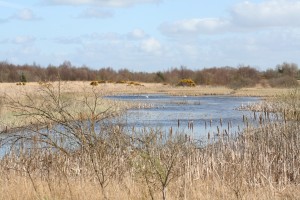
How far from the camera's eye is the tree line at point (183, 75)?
64.9 meters

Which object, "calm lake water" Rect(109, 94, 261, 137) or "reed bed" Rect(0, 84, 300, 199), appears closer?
"reed bed" Rect(0, 84, 300, 199)

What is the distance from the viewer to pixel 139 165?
7348mm

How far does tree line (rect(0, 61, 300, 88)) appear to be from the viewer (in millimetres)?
64938

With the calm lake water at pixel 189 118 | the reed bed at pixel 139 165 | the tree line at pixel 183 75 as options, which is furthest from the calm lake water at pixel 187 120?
the tree line at pixel 183 75

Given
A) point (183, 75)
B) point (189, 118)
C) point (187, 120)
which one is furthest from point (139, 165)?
point (183, 75)

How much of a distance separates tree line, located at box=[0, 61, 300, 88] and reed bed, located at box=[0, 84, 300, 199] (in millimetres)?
47312

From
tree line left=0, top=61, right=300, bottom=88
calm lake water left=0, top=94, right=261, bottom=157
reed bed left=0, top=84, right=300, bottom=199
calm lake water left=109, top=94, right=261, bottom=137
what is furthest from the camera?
tree line left=0, top=61, right=300, bottom=88

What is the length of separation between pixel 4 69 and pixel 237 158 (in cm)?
7329

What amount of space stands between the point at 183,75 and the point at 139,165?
2803 inches

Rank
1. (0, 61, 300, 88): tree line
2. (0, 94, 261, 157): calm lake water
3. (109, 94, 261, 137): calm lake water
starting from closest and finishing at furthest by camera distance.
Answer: (0, 94, 261, 157): calm lake water, (109, 94, 261, 137): calm lake water, (0, 61, 300, 88): tree line

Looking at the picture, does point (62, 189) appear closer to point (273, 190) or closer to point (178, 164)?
point (178, 164)

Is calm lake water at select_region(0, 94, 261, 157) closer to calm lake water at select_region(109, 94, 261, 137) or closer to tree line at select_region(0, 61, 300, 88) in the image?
calm lake water at select_region(109, 94, 261, 137)

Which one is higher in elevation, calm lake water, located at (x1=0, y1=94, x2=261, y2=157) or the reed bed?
the reed bed

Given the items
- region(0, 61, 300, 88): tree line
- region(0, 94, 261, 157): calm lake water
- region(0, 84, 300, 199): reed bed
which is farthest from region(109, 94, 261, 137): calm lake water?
region(0, 61, 300, 88): tree line
